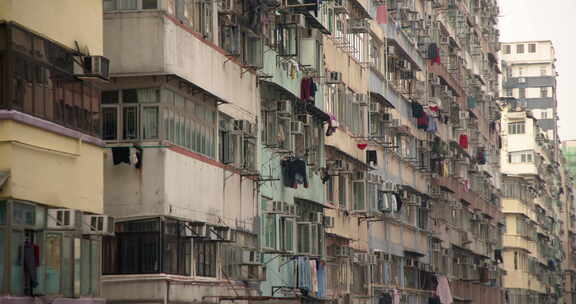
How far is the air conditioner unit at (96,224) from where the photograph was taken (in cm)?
2422

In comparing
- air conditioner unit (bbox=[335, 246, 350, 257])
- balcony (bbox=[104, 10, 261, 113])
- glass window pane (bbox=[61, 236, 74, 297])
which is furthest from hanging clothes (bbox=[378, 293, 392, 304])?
glass window pane (bbox=[61, 236, 74, 297])

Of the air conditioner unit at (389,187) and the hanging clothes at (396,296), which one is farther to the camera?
the hanging clothes at (396,296)

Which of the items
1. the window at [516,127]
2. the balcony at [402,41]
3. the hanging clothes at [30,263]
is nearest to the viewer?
the hanging clothes at [30,263]

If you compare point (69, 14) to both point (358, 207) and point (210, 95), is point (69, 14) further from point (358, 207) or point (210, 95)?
point (358, 207)

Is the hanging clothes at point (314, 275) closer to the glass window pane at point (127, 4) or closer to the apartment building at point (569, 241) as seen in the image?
the glass window pane at point (127, 4)

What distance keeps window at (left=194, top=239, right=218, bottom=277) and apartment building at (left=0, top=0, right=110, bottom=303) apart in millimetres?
4576

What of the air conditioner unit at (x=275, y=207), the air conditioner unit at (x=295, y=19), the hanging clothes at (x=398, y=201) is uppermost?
the air conditioner unit at (x=295, y=19)

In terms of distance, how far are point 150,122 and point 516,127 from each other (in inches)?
3392

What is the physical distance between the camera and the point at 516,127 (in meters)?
111

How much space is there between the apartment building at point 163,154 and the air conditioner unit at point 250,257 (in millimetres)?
1561

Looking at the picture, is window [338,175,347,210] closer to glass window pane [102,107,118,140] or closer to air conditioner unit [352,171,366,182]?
air conditioner unit [352,171,366,182]

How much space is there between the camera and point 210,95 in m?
29.9

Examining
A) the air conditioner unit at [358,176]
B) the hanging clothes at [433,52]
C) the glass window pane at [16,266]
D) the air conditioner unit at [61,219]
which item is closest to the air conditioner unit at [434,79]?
the hanging clothes at [433,52]

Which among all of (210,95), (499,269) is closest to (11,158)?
(210,95)
